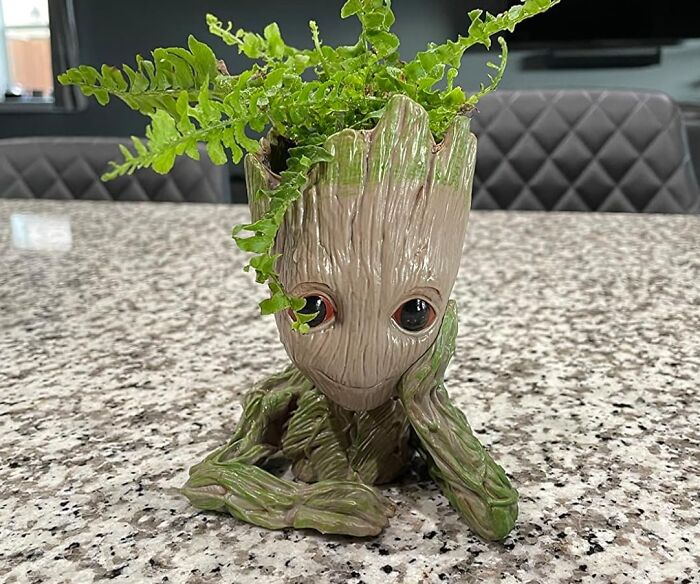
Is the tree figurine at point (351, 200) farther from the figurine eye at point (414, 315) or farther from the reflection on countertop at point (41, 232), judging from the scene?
the reflection on countertop at point (41, 232)

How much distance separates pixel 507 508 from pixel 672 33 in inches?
114

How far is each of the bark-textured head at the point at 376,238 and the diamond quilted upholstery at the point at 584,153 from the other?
178 cm

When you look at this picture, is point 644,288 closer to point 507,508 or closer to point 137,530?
point 507,508

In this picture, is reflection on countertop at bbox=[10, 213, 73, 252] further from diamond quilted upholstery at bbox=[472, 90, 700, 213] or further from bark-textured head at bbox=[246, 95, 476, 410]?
diamond quilted upholstery at bbox=[472, 90, 700, 213]

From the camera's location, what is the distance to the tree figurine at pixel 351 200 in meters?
0.41

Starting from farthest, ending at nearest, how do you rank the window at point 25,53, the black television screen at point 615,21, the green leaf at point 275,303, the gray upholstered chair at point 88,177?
the window at point 25,53, the black television screen at point 615,21, the gray upholstered chair at point 88,177, the green leaf at point 275,303

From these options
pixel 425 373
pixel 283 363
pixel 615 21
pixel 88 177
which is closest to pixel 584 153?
pixel 615 21

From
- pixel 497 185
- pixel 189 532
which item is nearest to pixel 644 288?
pixel 189 532

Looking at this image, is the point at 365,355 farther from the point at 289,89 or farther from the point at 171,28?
the point at 171,28

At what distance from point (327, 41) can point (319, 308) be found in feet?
9.83

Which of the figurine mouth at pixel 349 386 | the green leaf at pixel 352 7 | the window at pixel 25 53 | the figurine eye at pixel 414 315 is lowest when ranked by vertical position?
the figurine mouth at pixel 349 386

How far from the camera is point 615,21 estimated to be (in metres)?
2.92

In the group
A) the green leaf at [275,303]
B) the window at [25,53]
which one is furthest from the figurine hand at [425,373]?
the window at [25,53]

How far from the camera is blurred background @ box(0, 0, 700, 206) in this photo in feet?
9.60
